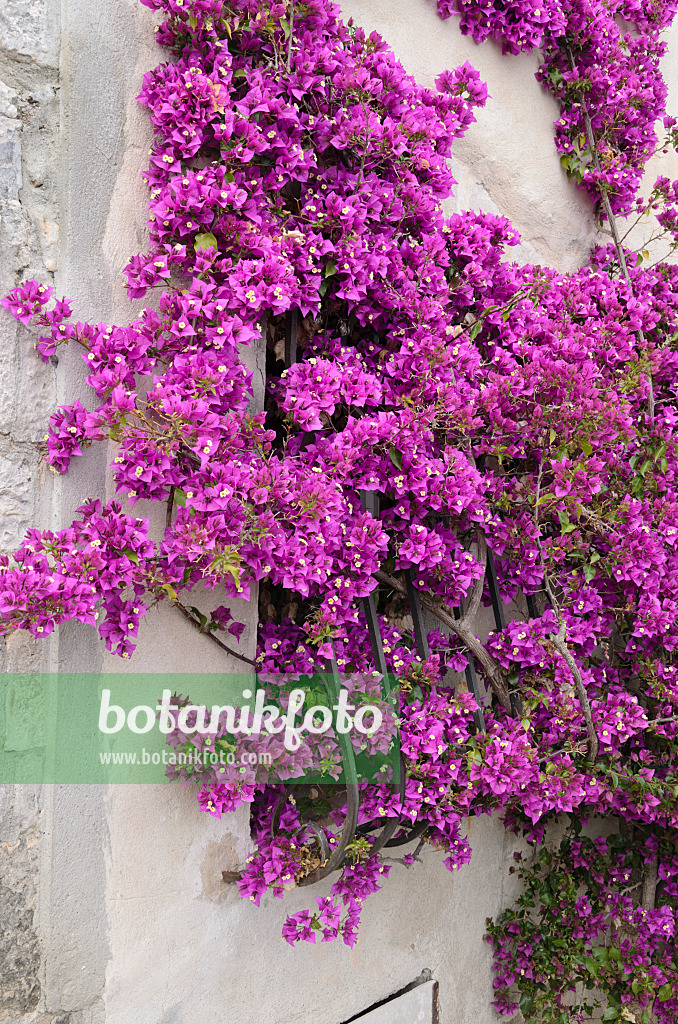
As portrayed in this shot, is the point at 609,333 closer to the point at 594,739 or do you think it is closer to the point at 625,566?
the point at 625,566

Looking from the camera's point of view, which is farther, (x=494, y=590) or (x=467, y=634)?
(x=494, y=590)

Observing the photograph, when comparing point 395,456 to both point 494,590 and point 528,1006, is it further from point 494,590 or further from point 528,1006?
point 528,1006

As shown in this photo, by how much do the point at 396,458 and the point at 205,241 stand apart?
63 cm

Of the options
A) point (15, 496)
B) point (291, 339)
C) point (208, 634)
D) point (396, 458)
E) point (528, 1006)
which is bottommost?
point (528, 1006)

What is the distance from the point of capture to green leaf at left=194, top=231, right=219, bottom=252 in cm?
151

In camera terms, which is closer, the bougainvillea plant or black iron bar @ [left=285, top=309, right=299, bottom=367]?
the bougainvillea plant

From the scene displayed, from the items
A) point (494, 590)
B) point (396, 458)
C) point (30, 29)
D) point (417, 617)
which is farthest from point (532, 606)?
point (30, 29)

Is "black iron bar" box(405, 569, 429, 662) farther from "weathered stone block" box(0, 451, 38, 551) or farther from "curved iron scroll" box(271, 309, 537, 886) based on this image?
"weathered stone block" box(0, 451, 38, 551)

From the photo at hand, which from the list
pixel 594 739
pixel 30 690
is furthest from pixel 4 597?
pixel 594 739

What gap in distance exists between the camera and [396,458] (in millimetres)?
1697

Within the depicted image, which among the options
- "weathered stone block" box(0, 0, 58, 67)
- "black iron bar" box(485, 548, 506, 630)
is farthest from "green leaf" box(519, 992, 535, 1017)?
"weathered stone block" box(0, 0, 58, 67)

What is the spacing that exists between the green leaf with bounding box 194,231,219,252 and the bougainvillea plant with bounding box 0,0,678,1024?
0.02 meters

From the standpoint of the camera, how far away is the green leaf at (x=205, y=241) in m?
1.51

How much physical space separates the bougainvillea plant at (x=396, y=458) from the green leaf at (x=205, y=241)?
0.07 ft
